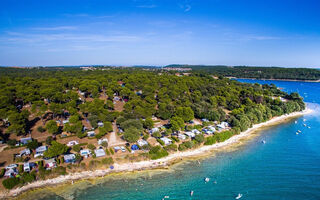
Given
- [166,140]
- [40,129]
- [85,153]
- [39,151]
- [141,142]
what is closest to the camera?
[39,151]

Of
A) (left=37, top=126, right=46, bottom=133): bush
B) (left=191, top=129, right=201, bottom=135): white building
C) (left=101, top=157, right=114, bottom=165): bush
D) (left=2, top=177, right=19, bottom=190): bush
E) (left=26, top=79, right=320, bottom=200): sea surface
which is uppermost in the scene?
(left=37, top=126, right=46, bottom=133): bush

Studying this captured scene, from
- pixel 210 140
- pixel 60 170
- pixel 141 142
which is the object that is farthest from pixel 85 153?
pixel 210 140

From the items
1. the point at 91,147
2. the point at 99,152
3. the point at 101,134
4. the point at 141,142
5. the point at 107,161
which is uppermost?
the point at 101,134

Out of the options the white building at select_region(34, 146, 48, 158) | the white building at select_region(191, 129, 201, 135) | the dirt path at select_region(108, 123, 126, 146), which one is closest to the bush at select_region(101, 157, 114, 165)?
the dirt path at select_region(108, 123, 126, 146)

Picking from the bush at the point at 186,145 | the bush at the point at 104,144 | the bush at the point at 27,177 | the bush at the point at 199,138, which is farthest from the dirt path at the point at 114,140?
the bush at the point at 199,138

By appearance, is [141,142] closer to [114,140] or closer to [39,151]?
[114,140]

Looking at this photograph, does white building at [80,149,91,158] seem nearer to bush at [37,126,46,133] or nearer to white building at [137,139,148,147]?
white building at [137,139,148,147]

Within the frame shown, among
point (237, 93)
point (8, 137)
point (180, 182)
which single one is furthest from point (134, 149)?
point (237, 93)

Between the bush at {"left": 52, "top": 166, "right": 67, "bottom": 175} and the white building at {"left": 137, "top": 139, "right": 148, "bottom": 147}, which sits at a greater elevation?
the white building at {"left": 137, "top": 139, "right": 148, "bottom": 147}

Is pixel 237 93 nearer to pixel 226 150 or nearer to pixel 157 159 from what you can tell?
pixel 226 150
